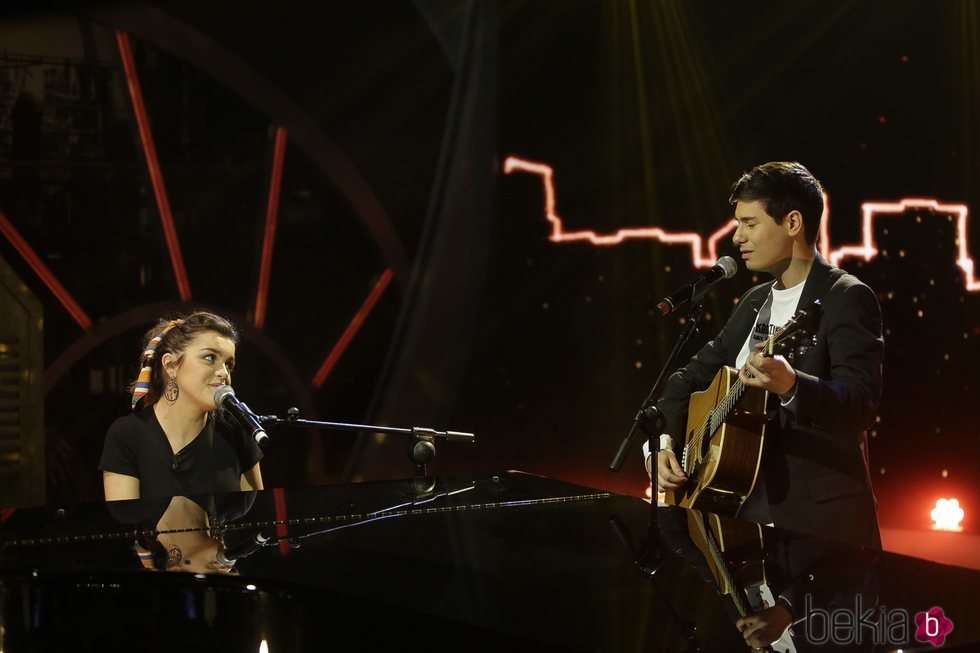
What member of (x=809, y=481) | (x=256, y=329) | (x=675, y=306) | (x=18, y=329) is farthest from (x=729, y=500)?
(x=18, y=329)

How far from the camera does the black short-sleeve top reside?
9.77 feet

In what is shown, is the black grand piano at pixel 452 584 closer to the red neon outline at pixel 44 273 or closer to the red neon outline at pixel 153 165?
the red neon outline at pixel 44 273

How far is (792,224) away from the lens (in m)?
2.72

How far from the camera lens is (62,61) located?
470 cm

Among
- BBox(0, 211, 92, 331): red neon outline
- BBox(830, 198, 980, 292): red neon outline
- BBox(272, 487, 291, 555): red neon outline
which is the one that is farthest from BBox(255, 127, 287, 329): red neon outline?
BBox(830, 198, 980, 292): red neon outline

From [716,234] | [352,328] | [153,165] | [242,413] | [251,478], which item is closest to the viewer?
[242,413]

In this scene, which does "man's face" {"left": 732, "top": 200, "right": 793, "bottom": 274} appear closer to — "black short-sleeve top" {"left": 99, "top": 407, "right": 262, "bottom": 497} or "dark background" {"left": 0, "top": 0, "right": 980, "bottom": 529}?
"black short-sleeve top" {"left": 99, "top": 407, "right": 262, "bottom": 497}

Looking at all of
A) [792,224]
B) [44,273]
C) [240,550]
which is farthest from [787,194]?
[44,273]

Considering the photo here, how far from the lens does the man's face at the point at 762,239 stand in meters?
2.72

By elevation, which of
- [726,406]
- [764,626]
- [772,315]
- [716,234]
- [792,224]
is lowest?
[764,626]

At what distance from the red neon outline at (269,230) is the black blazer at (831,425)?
122 inches

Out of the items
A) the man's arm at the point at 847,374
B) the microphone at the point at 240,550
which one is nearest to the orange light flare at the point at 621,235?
the man's arm at the point at 847,374

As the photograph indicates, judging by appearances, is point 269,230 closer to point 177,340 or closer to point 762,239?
point 177,340

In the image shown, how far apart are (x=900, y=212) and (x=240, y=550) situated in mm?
4477
